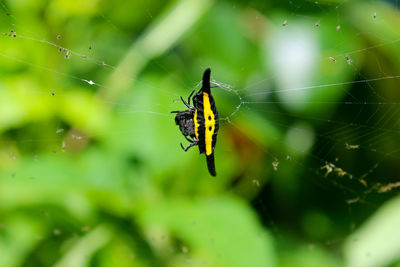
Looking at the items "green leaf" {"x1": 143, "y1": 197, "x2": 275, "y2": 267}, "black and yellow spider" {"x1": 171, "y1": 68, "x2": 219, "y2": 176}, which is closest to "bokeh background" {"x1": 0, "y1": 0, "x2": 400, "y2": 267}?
"green leaf" {"x1": 143, "y1": 197, "x2": 275, "y2": 267}

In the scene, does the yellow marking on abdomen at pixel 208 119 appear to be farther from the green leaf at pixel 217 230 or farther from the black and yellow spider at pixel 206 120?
the green leaf at pixel 217 230

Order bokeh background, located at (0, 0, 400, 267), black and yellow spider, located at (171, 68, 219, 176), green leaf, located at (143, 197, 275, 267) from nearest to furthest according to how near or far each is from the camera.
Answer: black and yellow spider, located at (171, 68, 219, 176)
green leaf, located at (143, 197, 275, 267)
bokeh background, located at (0, 0, 400, 267)

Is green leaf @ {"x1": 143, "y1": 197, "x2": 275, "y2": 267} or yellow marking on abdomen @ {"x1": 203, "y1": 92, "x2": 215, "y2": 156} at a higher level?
yellow marking on abdomen @ {"x1": 203, "y1": 92, "x2": 215, "y2": 156}

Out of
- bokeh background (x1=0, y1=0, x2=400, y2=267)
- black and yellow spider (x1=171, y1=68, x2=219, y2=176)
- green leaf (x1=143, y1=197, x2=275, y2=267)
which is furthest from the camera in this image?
bokeh background (x1=0, y1=0, x2=400, y2=267)

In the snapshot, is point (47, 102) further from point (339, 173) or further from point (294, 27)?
point (339, 173)

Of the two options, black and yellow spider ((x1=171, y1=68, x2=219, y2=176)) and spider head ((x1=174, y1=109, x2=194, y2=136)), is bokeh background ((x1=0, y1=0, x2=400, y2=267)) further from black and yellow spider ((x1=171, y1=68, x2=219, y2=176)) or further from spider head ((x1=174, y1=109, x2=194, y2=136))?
black and yellow spider ((x1=171, y1=68, x2=219, y2=176))

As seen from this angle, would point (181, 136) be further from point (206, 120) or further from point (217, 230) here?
point (206, 120)

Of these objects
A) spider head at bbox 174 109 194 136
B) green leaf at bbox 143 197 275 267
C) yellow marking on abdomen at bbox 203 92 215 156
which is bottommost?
green leaf at bbox 143 197 275 267

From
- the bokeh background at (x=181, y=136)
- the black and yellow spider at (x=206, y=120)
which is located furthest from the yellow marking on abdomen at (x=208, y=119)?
the bokeh background at (x=181, y=136)
